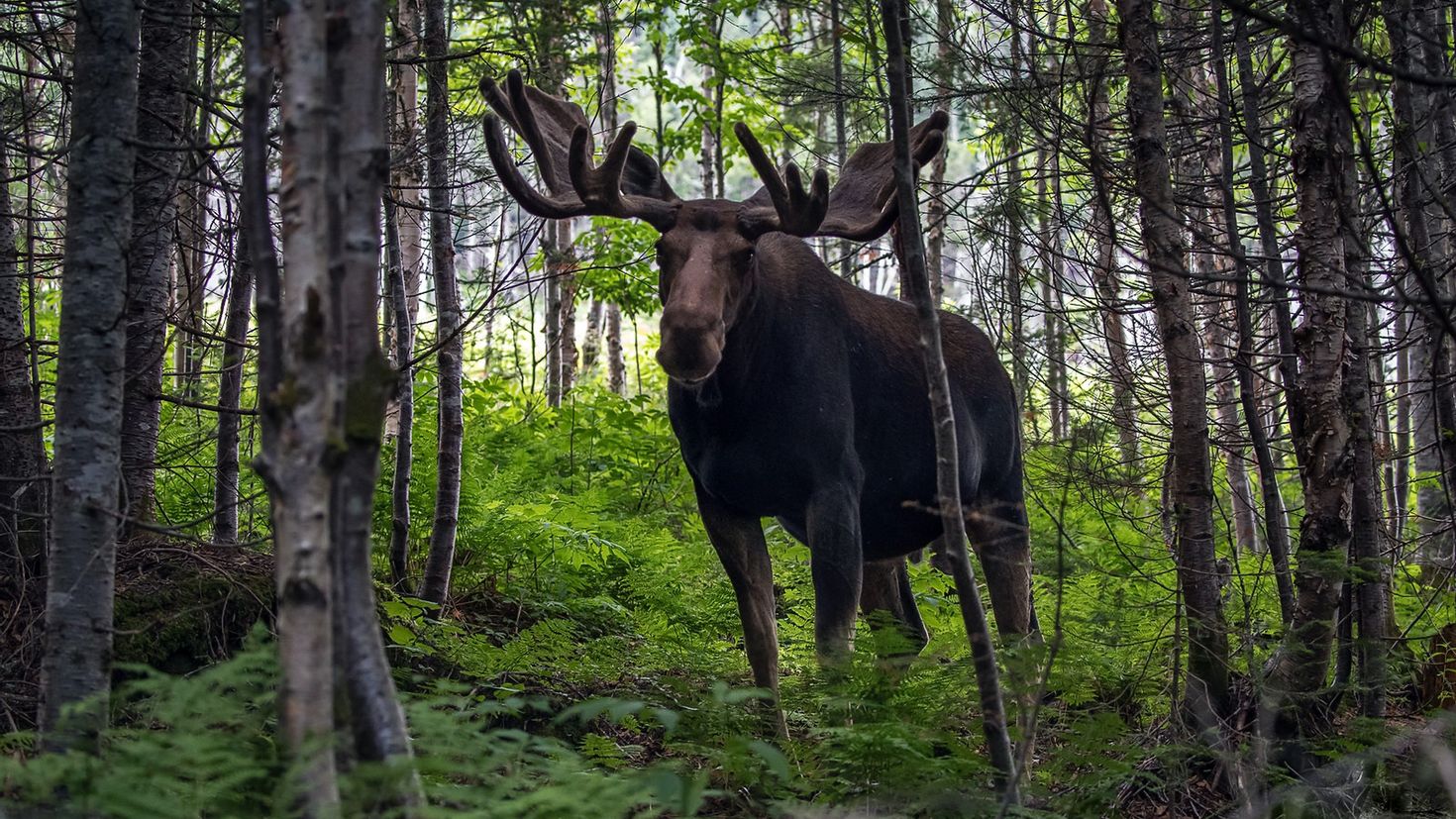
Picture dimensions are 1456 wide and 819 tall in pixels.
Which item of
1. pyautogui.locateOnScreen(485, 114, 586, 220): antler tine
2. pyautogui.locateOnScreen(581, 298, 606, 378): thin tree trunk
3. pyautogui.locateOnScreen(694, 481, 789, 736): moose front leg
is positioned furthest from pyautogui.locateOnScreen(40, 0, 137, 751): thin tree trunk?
pyautogui.locateOnScreen(581, 298, 606, 378): thin tree trunk

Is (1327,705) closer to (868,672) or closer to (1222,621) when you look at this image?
(1222,621)

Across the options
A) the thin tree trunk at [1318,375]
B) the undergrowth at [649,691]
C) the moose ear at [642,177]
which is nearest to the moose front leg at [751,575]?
the undergrowth at [649,691]

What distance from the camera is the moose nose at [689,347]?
5719mm

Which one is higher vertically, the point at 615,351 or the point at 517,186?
the point at 615,351

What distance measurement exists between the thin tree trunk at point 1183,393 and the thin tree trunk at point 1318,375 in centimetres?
38

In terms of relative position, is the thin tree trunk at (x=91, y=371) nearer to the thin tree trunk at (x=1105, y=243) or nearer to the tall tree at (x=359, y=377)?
the tall tree at (x=359, y=377)

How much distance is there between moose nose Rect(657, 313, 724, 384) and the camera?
5.72 m

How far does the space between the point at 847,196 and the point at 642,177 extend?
1.29 metres

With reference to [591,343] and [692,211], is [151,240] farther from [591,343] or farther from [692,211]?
[591,343]

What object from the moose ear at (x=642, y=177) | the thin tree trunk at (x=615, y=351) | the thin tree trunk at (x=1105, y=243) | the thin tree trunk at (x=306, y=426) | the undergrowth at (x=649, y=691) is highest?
the thin tree trunk at (x=615, y=351)

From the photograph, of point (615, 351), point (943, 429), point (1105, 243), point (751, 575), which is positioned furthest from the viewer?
point (615, 351)

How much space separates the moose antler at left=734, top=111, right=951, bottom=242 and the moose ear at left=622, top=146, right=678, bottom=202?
25.4 inches

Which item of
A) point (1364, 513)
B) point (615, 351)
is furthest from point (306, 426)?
point (615, 351)

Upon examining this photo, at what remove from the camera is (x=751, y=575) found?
6.56m
